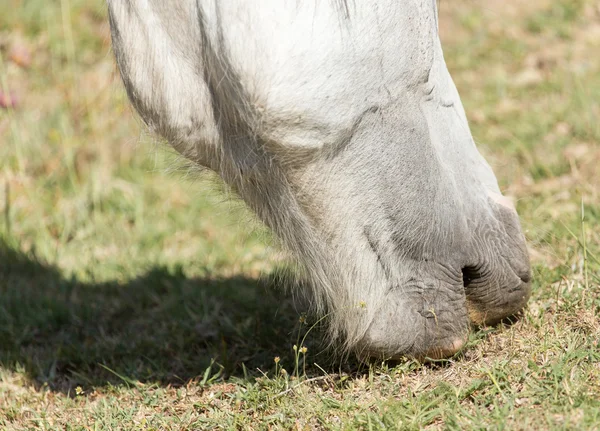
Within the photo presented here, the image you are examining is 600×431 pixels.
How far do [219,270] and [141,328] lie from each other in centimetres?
Answer: 64

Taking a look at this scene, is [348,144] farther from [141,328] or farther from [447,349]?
[141,328]

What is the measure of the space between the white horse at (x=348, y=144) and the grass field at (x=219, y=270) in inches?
8.6

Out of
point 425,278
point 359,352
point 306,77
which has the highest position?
point 306,77

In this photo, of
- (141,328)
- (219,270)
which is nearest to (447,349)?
(141,328)

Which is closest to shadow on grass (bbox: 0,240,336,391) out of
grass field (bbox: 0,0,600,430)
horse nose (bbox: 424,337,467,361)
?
grass field (bbox: 0,0,600,430)

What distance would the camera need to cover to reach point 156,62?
2.01 metres

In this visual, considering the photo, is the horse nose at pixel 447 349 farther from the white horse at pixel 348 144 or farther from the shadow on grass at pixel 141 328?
the shadow on grass at pixel 141 328

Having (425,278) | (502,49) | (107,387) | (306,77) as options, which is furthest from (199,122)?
(502,49)

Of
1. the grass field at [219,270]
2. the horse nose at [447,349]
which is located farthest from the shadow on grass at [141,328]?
the horse nose at [447,349]

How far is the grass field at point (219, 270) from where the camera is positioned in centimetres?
224

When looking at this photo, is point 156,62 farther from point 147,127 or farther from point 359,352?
point 359,352

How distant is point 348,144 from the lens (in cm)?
198

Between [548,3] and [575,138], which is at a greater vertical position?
[548,3]

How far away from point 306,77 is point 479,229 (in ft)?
2.30
